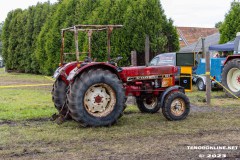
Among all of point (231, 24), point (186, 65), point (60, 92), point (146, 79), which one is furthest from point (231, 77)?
point (231, 24)

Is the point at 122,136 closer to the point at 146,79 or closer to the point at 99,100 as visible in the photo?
the point at 99,100

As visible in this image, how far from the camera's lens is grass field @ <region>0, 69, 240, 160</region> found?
5.90 meters

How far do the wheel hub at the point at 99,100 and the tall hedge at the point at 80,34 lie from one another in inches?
487

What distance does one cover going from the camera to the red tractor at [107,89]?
7820 millimetres

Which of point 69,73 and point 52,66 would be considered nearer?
point 69,73

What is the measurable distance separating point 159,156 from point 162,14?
17901 mm

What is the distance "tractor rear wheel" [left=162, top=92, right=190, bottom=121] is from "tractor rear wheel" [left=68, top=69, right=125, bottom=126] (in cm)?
108

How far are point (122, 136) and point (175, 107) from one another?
6.90ft

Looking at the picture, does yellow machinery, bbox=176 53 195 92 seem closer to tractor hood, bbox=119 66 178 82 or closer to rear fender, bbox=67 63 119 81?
tractor hood, bbox=119 66 178 82

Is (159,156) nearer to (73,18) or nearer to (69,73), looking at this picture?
(69,73)

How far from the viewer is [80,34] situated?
23.2 meters

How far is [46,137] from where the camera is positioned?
7.08m

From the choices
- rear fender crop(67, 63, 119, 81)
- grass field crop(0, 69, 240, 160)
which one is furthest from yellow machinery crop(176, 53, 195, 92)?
rear fender crop(67, 63, 119, 81)

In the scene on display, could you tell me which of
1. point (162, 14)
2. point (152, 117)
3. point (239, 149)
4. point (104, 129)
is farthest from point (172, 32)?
point (239, 149)
